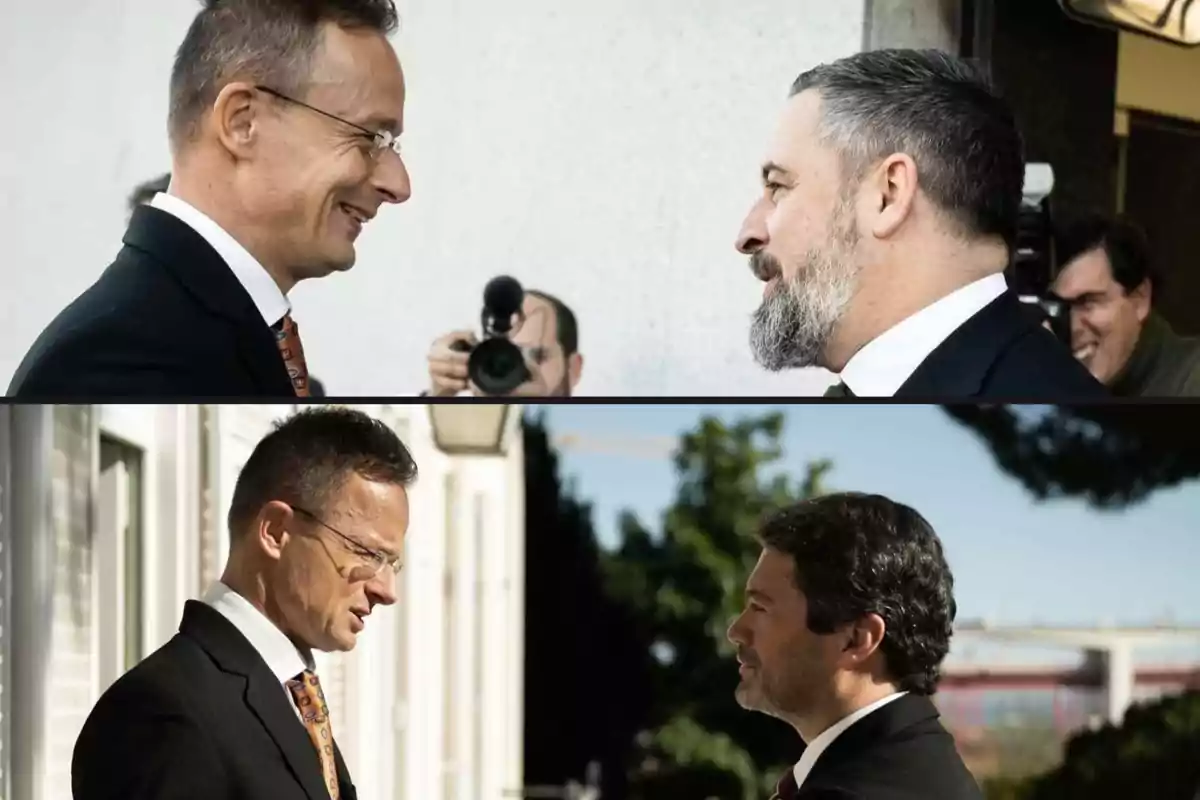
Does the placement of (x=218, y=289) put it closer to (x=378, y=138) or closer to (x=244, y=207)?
(x=244, y=207)

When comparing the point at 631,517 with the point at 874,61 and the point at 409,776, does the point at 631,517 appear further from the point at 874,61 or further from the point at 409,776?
the point at 874,61

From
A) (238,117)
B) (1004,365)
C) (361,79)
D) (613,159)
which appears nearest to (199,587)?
(238,117)

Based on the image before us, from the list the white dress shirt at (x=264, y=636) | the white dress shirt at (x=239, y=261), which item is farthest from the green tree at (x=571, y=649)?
the white dress shirt at (x=239, y=261)

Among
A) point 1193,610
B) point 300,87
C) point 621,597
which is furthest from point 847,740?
point 300,87

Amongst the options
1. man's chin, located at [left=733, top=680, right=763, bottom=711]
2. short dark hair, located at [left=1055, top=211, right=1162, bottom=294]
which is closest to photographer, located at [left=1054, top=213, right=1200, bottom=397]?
short dark hair, located at [left=1055, top=211, right=1162, bottom=294]

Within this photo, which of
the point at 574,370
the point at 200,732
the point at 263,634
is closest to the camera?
the point at 200,732

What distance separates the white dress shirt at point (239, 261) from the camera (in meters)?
3.65

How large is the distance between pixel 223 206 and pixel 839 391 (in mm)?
1317

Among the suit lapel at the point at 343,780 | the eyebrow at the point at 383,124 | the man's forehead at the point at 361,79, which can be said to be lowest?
the suit lapel at the point at 343,780

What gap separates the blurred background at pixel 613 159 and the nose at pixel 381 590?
0.38 m

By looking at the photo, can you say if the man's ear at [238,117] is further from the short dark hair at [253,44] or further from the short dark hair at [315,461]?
the short dark hair at [315,461]

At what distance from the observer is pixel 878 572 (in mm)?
3578

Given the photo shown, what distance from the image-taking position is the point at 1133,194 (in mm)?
3617

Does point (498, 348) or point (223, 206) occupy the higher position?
point (223, 206)
